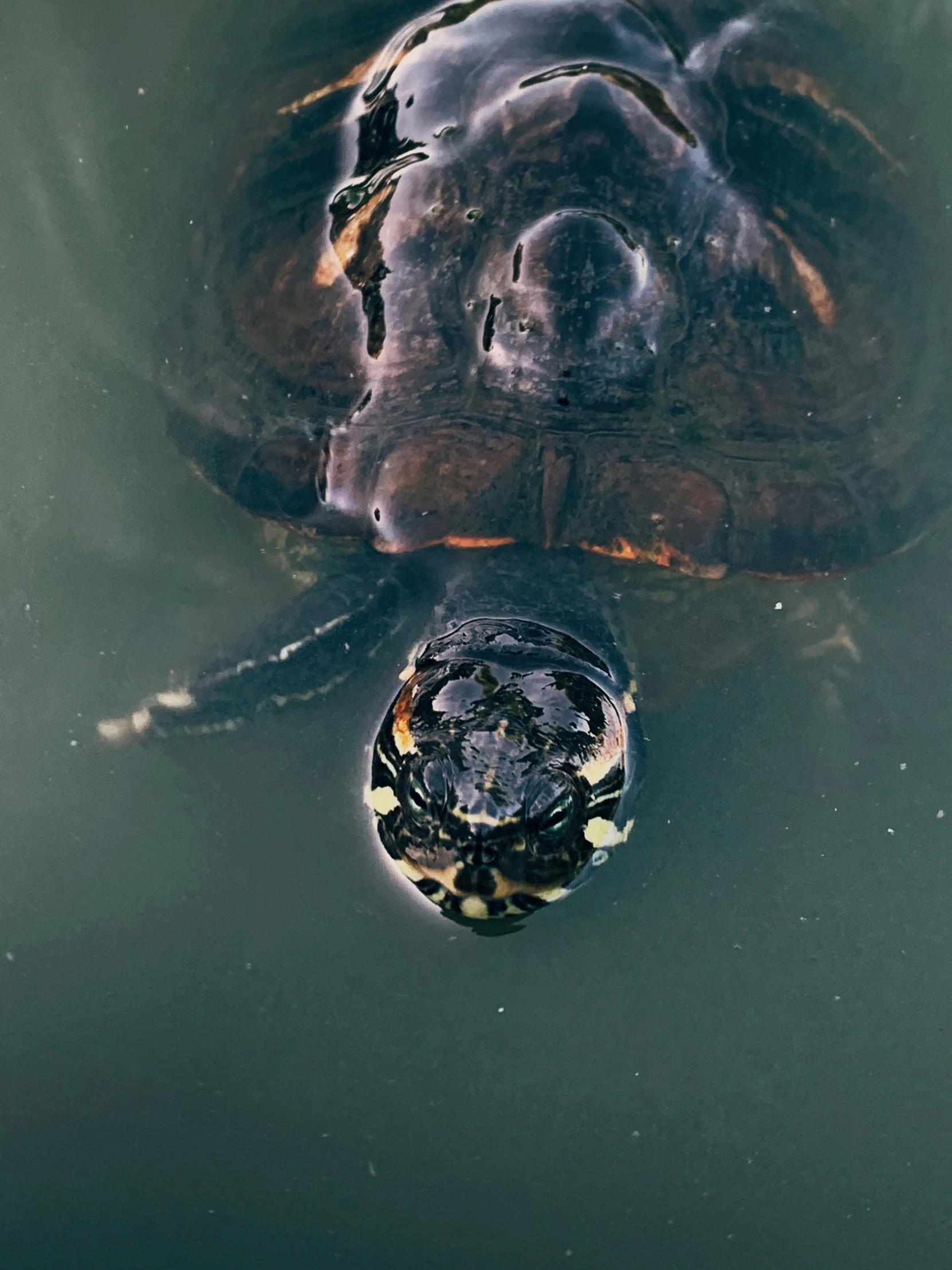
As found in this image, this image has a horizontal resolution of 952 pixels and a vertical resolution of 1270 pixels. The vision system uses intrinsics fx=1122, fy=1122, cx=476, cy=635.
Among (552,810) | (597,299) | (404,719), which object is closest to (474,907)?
(552,810)

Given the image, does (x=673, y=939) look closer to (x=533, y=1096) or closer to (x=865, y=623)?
(x=533, y=1096)

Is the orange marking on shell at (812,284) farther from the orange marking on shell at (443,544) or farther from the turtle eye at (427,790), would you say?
the turtle eye at (427,790)

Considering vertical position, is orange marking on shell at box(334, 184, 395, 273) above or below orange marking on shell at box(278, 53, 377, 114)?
below

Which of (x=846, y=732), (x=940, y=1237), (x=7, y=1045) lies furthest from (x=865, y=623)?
(x=7, y=1045)

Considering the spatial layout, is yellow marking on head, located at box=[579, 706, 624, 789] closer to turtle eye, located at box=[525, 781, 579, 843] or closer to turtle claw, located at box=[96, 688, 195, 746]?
turtle eye, located at box=[525, 781, 579, 843]

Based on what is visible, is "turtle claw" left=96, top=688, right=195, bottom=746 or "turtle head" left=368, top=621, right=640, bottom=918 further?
"turtle claw" left=96, top=688, right=195, bottom=746

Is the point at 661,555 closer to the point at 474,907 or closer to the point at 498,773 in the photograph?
the point at 498,773

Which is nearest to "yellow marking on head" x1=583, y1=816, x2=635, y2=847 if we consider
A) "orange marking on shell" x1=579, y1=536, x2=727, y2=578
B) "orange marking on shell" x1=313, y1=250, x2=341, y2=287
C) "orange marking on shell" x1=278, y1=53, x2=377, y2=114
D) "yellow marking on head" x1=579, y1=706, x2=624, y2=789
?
"yellow marking on head" x1=579, y1=706, x2=624, y2=789
